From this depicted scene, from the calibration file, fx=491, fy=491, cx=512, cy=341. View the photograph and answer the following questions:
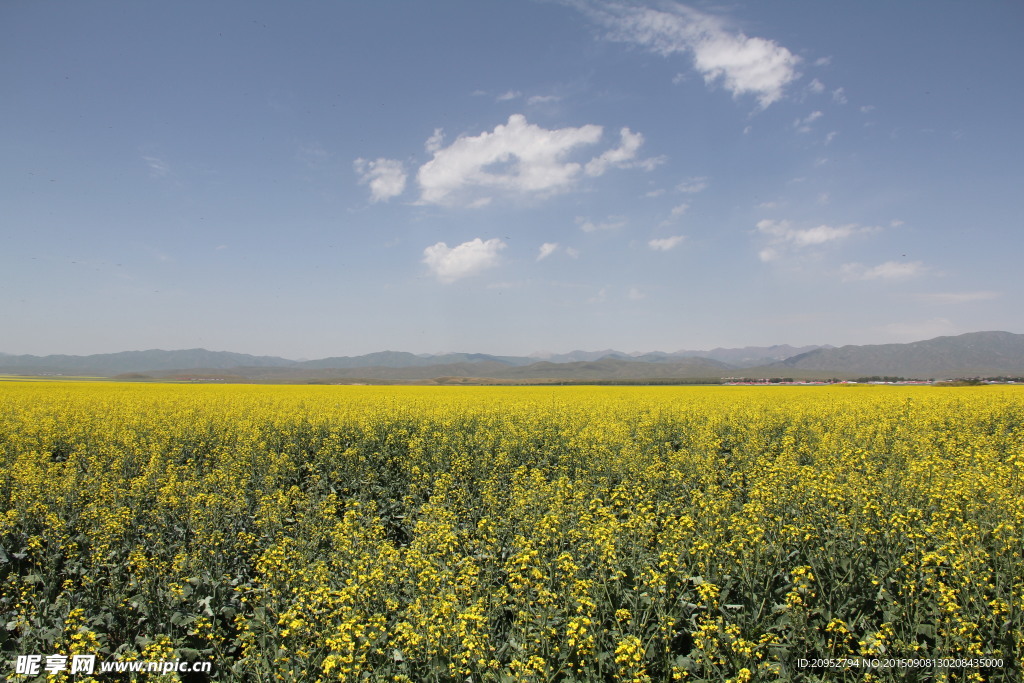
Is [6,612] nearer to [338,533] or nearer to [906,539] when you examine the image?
[338,533]

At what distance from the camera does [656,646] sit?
4594 mm

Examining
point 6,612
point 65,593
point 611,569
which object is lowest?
point 6,612

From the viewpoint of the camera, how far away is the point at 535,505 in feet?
24.1

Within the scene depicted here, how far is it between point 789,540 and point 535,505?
3.32m

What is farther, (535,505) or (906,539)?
(535,505)

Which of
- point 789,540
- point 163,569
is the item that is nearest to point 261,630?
point 163,569

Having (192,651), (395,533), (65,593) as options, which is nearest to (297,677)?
(192,651)

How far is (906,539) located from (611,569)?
336cm

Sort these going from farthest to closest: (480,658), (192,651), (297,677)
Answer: (192,651), (297,677), (480,658)

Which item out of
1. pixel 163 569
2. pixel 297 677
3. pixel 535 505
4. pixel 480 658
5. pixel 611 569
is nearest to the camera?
pixel 480 658

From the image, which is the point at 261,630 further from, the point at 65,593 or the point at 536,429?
the point at 536,429

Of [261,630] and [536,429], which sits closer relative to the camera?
[261,630]

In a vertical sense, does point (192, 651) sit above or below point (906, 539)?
Result: below

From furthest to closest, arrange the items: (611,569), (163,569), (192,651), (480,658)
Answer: (163,569)
(611,569)
(192,651)
(480,658)
